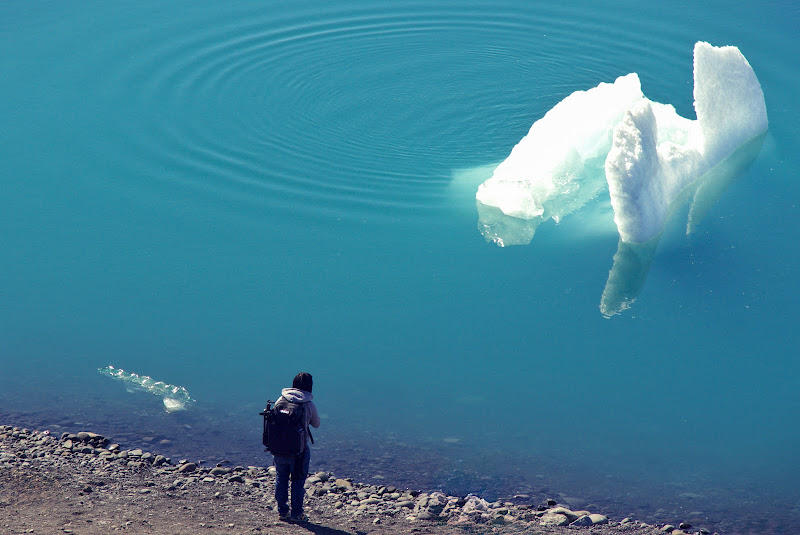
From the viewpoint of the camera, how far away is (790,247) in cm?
1040

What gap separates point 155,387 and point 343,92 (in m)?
6.75

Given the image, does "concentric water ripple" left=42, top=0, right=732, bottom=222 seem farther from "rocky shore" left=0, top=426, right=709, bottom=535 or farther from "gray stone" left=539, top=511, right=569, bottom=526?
"gray stone" left=539, top=511, right=569, bottom=526

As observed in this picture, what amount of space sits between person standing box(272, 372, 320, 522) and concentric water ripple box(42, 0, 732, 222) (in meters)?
5.73

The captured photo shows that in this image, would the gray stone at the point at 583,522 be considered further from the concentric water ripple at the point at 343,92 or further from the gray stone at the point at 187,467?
the concentric water ripple at the point at 343,92

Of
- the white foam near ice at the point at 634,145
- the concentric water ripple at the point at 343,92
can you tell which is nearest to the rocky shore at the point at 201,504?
the white foam near ice at the point at 634,145

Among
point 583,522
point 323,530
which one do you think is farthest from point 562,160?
point 323,530

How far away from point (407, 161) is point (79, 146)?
16.5 ft

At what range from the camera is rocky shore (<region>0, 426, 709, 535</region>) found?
5949 mm

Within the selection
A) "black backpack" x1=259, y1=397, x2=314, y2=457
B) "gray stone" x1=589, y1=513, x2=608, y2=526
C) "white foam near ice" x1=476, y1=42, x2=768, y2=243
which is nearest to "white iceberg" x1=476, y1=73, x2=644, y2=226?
"white foam near ice" x1=476, y1=42, x2=768, y2=243

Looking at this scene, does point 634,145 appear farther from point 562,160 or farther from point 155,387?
point 155,387

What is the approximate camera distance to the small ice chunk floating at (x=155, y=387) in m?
8.40

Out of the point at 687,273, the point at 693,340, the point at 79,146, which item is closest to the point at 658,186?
the point at 687,273

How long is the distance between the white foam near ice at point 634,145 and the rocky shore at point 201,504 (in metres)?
4.66

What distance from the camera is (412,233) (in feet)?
36.0
